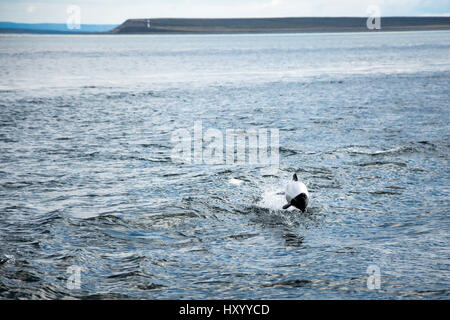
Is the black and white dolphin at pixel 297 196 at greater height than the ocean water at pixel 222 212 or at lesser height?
greater

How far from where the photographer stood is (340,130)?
28172 millimetres

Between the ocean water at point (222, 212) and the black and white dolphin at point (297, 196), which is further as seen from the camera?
the black and white dolphin at point (297, 196)

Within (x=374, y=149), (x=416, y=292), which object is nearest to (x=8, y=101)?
(x=374, y=149)

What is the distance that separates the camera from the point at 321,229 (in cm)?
1336

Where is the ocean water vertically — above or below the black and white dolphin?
below

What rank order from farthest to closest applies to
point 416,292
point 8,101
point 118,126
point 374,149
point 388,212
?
1. point 8,101
2. point 118,126
3. point 374,149
4. point 388,212
5. point 416,292

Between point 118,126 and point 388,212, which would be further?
point 118,126

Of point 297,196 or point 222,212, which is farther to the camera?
point 222,212

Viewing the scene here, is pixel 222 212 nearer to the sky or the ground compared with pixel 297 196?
nearer to the ground

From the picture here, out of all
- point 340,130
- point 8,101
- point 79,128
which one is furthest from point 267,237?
point 8,101

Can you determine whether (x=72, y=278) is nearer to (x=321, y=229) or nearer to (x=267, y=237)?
(x=267, y=237)

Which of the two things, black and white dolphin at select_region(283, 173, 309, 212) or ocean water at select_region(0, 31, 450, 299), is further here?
black and white dolphin at select_region(283, 173, 309, 212)

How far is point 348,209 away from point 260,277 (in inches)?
205

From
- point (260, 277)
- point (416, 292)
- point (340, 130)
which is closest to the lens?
point (416, 292)
